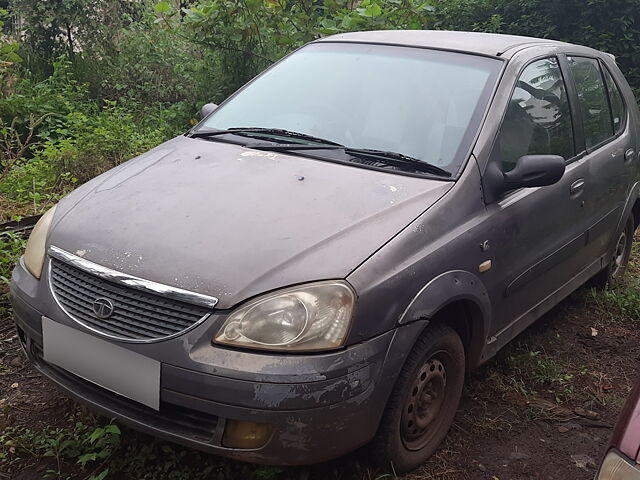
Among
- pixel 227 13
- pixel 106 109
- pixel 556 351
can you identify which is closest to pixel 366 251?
pixel 556 351

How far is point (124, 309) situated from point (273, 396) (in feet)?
1.95

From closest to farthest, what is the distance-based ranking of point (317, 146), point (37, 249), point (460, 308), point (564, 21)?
point (37, 249) → point (460, 308) → point (317, 146) → point (564, 21)

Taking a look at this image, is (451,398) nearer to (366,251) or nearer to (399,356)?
(399,356)

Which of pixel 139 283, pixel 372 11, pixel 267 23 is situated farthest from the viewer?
pixel 267 23

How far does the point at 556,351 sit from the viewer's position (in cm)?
388

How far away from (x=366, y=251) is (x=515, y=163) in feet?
3.63

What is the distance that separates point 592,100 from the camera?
3.98 metres

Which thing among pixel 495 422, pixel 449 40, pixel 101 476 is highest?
pixel 449 40

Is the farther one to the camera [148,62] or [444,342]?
[148,62]

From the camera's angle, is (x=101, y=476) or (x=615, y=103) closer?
(x=101, y=476)

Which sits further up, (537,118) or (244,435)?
(537,118)

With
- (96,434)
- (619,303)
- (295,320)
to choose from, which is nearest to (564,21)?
(619,303)

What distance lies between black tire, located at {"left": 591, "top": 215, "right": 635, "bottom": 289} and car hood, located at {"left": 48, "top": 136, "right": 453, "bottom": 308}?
2371 mm

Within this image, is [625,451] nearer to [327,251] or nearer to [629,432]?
[629,432]
